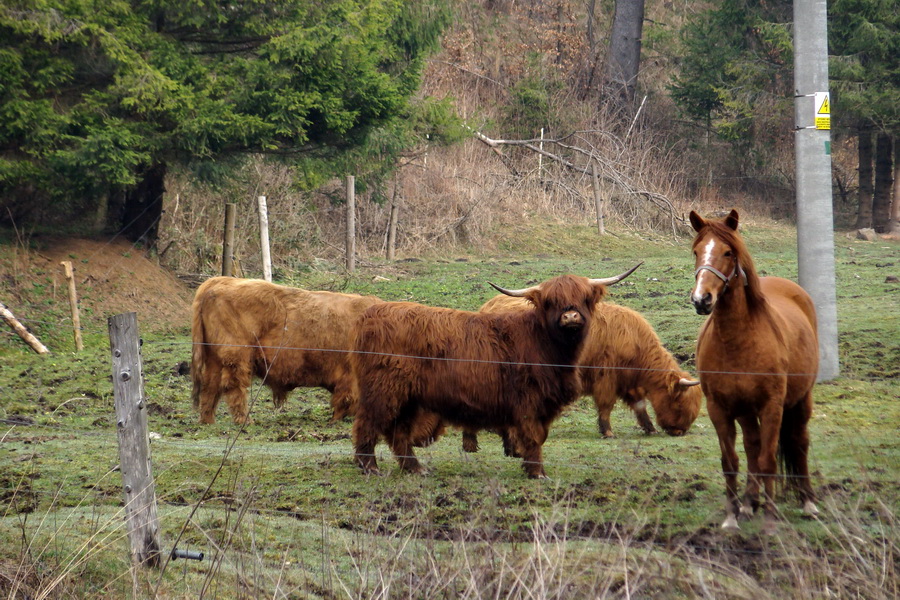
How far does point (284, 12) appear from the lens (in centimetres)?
1730

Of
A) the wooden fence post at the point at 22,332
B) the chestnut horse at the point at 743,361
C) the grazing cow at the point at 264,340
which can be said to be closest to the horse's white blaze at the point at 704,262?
the chestnut horse at the point at 743,361

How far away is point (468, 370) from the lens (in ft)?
25.3

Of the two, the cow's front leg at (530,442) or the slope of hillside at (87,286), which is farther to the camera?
the slope of hillside at (87,286)

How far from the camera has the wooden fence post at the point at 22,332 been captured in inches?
525

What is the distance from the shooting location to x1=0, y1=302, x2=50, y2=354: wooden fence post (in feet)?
43.8

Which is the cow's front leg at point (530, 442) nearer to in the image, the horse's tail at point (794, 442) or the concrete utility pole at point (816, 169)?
the horse's tail at point (794, 442)

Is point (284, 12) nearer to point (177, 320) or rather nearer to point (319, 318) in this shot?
point (177, 320)

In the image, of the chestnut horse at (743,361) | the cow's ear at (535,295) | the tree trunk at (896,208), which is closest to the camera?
the chestnut horse at (743,361)

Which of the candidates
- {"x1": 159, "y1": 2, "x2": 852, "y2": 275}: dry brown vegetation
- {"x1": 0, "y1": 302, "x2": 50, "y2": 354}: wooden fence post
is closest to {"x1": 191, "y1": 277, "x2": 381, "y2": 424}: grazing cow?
{"x1": 0, "y1": 302, "x2": 50, "y2": 354}: wooden fence post

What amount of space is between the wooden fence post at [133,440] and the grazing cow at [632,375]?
5013mm

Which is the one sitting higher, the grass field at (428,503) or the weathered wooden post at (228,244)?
the weathered wooden post at (228,244)

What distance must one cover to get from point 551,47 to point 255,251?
20.1 m

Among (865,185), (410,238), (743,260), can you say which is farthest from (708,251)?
(865,185)

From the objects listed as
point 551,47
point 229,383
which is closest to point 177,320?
point 229,383
